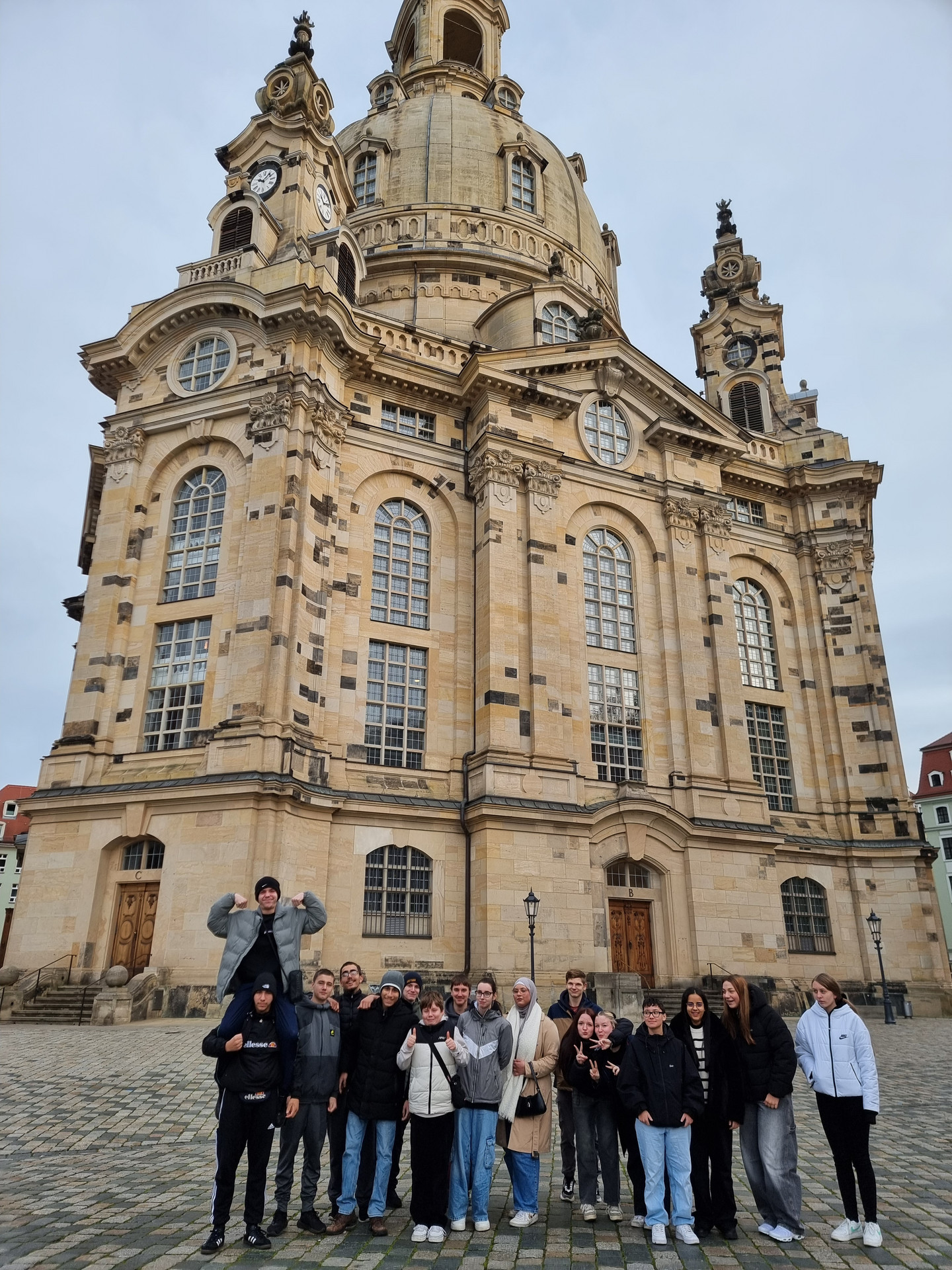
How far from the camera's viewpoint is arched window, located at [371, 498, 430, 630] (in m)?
30.9

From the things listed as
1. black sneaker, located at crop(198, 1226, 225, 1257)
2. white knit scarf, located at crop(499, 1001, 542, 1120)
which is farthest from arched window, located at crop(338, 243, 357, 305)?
black sneaker, located at crop(198, 1226, 225, 1257)

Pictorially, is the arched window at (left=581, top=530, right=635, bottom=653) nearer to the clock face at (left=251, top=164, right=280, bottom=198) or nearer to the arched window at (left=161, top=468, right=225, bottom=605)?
the arched window at (left=161, top=468, right=225, bottom=605)

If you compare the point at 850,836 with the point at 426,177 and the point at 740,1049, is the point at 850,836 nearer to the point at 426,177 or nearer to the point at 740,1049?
the point at 740,1049

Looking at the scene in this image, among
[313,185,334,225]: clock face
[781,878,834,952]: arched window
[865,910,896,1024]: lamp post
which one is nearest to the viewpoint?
[865,910,896,1024]: lamp post

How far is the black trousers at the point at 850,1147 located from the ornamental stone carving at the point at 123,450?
29.1 meters

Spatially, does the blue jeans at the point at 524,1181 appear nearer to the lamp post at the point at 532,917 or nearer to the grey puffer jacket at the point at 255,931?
the grey puffer jacket at the point at 255,931

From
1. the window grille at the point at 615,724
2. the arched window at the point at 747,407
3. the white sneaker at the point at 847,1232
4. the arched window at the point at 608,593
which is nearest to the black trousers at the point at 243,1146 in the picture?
the white sneaker at the point at 847,1232

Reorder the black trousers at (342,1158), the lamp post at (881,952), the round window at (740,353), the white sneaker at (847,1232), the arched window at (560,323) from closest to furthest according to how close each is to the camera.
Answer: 1. the white sneaker at (847,1232)
2. the black trousers at (342,1158)
3. the lamp post at (881,952)
4. the arched window at (560,323)
5. the round window at (740,353)

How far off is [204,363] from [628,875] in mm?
22575

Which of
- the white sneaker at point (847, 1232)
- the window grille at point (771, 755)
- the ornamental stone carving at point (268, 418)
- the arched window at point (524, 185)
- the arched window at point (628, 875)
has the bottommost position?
the white sneaker at point (847, 1232)

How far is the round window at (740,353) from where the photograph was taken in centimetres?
4492

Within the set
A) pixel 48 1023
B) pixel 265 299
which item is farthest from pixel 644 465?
pixel 48 1023

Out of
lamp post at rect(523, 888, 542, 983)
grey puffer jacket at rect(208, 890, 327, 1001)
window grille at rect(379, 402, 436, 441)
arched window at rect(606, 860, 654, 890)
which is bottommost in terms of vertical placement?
grey puffer jacket at rect(208, 890, 327, 1001)

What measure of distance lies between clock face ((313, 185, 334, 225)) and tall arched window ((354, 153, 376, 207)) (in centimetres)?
1186
